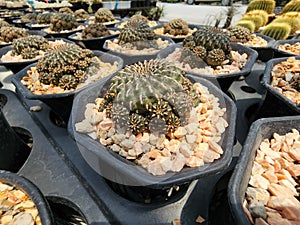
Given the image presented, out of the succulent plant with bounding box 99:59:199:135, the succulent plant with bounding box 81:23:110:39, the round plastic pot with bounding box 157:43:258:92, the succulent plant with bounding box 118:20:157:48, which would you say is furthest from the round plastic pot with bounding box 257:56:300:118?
the succulent plant with bounding box 81:23:110:39

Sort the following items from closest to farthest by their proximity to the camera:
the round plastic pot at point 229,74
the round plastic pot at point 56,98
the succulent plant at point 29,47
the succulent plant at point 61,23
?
the round plastic pot at point 56,98
the round plastic pot at point 229,74
the succulent plant at point 29,47
the succulent plant at point 61,23

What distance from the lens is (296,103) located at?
1.44m

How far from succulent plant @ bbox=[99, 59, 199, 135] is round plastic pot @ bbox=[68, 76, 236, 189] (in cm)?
17

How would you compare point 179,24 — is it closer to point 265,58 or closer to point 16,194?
point 265,58

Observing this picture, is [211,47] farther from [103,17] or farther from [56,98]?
[103,17]

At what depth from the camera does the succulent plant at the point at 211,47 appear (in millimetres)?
1983

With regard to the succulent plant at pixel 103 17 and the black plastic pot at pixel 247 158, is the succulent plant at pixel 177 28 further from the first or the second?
the black plastic pot at pixel 247 158

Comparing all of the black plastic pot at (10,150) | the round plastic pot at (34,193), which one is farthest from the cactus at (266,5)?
the round plastic pot at (34,193)

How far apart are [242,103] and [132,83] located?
52.4 inches

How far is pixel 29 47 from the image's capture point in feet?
8.16

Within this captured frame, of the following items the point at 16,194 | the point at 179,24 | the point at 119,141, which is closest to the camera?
the point at 16,194

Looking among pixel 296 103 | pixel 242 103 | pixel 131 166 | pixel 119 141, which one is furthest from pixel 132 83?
pixel 242 103

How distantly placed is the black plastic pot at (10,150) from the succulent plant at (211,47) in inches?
61.8

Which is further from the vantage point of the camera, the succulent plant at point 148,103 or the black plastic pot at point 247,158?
the succulent plant at point 148,103
